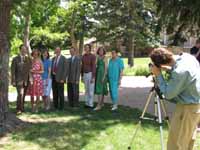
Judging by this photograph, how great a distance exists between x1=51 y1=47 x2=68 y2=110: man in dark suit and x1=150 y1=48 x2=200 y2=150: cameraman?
7010mm

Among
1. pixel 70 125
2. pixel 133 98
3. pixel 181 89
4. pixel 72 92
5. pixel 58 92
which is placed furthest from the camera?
pixel 133 98

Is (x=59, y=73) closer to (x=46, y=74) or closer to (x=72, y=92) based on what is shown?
(x=46, y=74)

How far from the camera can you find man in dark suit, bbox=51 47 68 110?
526 inches

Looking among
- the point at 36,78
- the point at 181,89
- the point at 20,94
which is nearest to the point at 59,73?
the point at 36,78

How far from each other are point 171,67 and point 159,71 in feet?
0.64

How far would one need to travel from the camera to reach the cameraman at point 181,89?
6227 millimetres

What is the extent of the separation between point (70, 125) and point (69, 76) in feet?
10.1

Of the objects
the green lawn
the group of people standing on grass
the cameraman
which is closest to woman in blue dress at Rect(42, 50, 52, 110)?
the group of people standing on grass

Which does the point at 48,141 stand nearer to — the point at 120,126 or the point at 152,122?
the point at 120,126

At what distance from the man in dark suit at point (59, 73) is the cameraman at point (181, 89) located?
7.01m

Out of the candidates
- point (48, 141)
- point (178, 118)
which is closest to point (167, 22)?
point (48, 141)

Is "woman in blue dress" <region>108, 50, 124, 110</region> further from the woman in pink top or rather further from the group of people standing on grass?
the woman in pink top

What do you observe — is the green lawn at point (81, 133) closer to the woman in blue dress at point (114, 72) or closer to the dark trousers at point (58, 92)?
the dark trousers at point (58, 92)

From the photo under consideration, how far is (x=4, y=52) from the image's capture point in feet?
33.2
